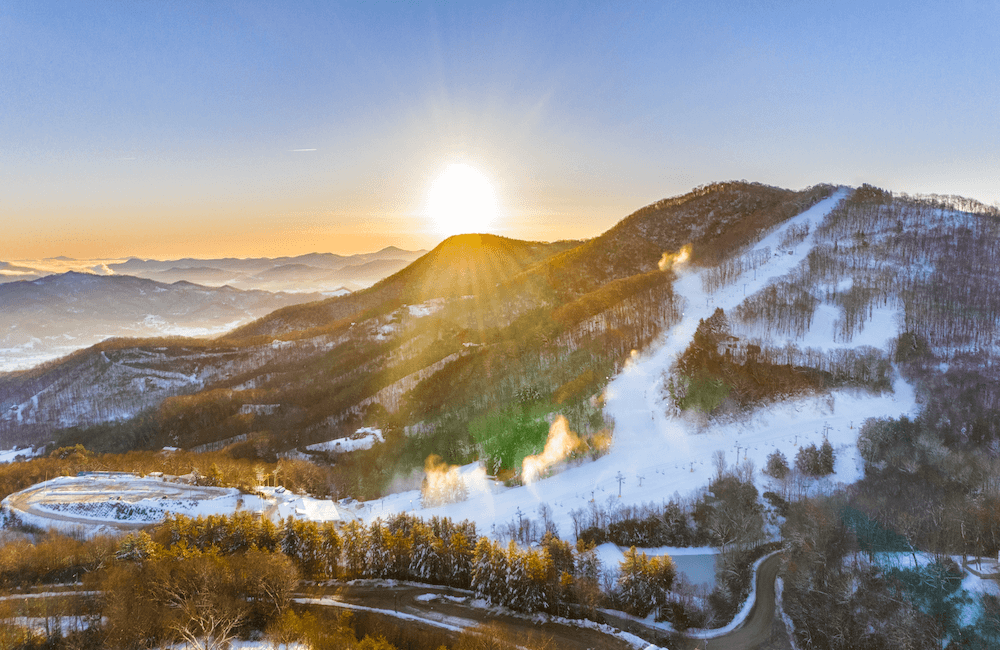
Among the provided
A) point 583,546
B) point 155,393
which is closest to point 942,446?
point 583,546

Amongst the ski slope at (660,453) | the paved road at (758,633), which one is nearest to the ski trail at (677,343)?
the ski slope at (660,453)

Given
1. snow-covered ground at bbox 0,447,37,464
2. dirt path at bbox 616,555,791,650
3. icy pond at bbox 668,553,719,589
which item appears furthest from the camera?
snow-covered ground at bbox 0,447,37,464

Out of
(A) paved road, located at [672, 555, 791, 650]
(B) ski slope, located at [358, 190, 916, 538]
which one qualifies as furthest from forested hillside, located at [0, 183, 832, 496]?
(A) paved road, located at [672, 555, 791, 650]

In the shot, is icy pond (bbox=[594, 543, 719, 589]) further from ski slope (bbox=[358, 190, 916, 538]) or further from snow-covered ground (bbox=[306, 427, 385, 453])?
snow-covered ground (bbox=[306, 427, 385, 453])

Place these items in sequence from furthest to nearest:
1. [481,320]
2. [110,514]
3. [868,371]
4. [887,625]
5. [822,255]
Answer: [481,320]
[822,255]
[868,371]
[110,514]
[887,625]

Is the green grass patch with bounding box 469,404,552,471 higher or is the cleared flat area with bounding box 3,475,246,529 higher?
the green grass patch with bounding box 469,404,552,471

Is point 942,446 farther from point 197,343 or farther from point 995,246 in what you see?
point 197,343

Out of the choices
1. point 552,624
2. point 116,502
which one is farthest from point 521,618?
point 116,502

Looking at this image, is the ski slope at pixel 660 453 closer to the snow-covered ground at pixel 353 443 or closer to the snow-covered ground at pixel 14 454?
the snow-covered ground at pixel 353 443
